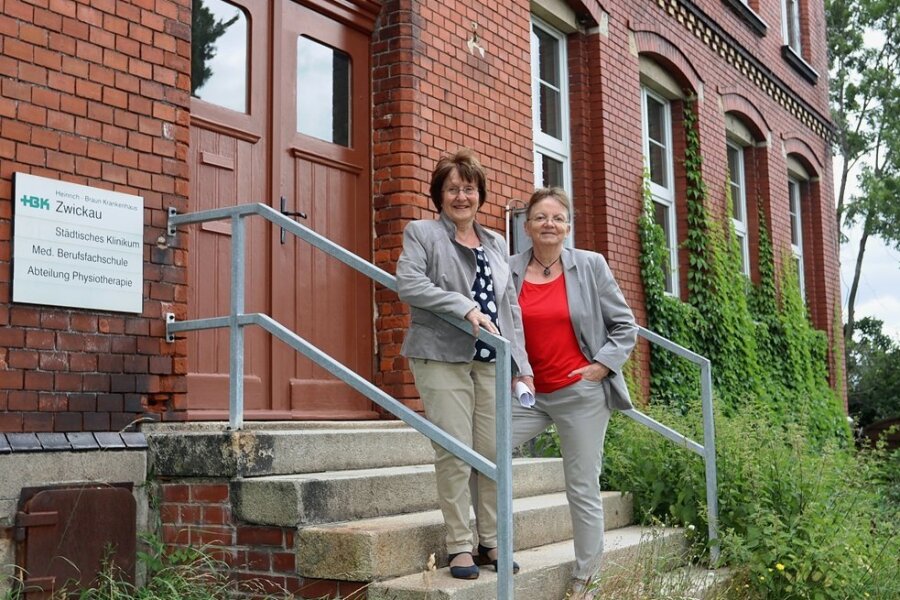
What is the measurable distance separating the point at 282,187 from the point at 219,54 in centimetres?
78

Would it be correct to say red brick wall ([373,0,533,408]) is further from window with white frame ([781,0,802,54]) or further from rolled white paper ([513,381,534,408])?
window with white frame ([781,0,802,54])

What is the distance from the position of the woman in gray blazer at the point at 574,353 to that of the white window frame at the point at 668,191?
5.68 meters

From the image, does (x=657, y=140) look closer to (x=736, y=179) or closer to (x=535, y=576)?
(x=736, y=179)

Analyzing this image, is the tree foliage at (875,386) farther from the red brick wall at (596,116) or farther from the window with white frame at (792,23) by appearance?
the window with white frame at (792,23)

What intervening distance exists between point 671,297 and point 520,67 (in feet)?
10.2

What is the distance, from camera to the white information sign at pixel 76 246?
4238 millimetres

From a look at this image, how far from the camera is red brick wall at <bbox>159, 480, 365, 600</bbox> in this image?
13.6 feet

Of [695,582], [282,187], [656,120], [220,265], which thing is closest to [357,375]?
[220,265]

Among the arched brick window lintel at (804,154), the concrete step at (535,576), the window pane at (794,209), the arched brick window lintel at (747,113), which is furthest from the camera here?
the window pane at (794,209)

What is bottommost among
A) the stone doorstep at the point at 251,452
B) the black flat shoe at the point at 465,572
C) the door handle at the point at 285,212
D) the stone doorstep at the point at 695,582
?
the stone doorstep at the point at 695,582

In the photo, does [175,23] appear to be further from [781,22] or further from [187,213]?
[781,22]

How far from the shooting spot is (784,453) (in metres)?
6.09

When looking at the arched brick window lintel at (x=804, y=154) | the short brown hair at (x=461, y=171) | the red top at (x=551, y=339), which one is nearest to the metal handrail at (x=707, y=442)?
the red top at (x=551, y=339)

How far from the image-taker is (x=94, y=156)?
14.9 feet
